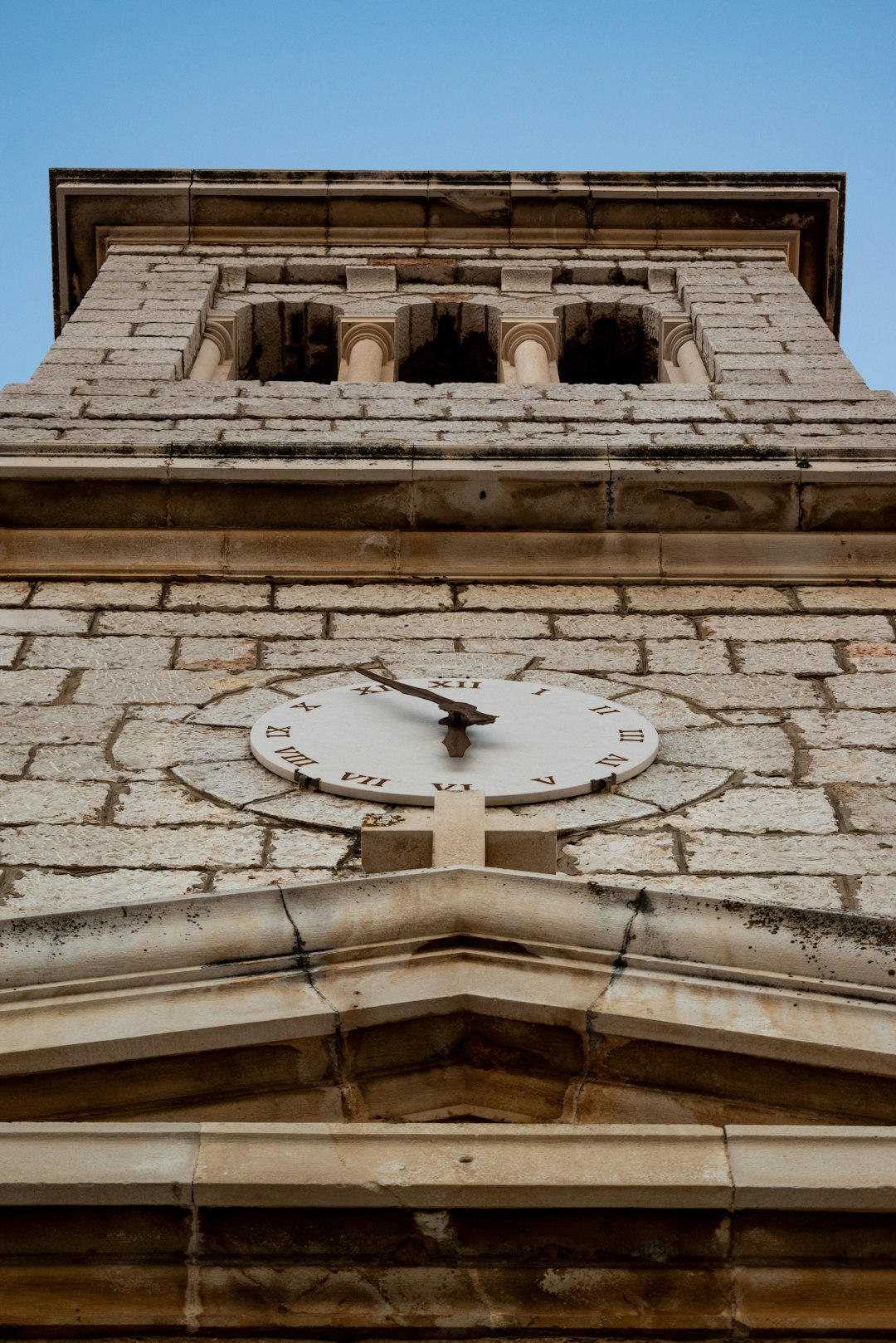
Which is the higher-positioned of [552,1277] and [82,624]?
[82,624]

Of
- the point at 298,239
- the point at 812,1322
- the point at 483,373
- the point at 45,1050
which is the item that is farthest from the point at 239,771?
the point at 298,239

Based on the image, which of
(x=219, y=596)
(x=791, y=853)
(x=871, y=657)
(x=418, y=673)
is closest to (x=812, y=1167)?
(x=791, y=853)

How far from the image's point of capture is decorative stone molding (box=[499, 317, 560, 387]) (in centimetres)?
1003

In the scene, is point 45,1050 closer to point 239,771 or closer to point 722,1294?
point 722,1294

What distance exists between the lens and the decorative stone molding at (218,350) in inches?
386

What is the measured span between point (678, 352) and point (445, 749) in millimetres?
5517

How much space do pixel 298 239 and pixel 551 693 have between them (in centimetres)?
663

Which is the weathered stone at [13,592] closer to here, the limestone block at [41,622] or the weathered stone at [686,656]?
the limestone block at [41,622]

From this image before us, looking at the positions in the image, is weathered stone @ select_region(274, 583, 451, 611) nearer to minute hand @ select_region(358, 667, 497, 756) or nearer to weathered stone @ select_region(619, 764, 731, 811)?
minute hand @ select_region(358, 667, 497, 756)

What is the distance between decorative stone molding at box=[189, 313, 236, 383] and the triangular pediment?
20.3 ft

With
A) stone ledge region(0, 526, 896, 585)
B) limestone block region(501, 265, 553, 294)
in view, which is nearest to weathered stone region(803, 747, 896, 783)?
stone ledge region(0, 526, 896, 585)

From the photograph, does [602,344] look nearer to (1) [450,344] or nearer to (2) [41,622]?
(1) [450,344]

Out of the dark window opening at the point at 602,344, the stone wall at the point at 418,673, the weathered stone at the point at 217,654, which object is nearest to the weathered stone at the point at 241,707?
the stone wall at the point at 418,673

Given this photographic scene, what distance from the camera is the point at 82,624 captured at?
6398mm
